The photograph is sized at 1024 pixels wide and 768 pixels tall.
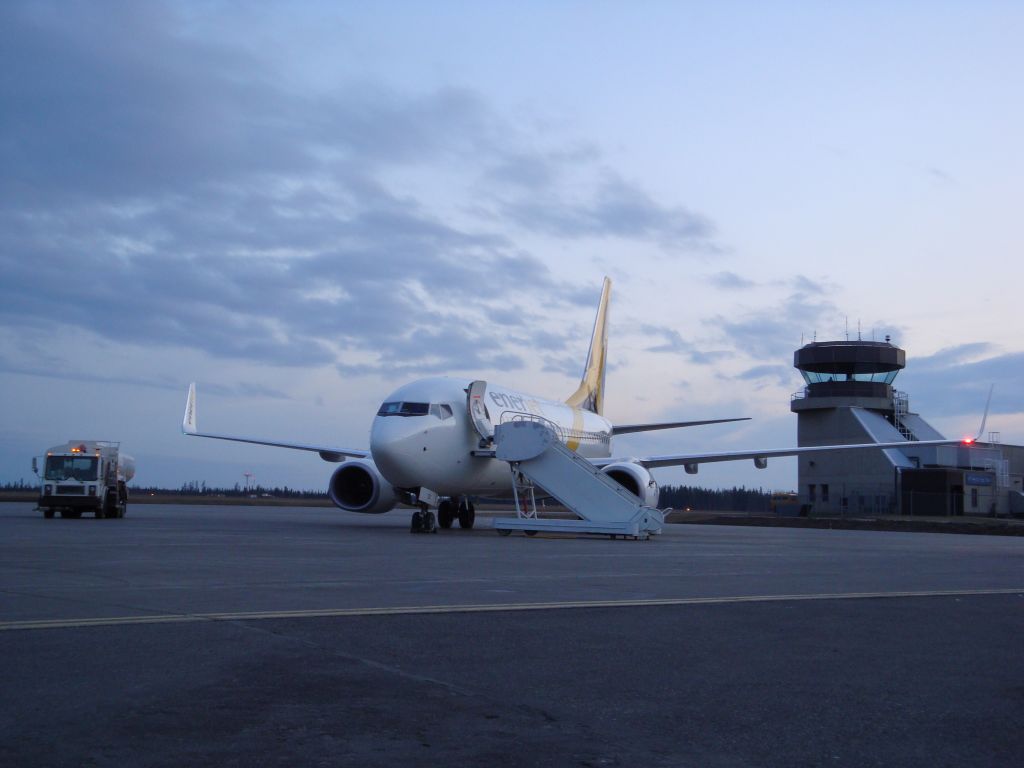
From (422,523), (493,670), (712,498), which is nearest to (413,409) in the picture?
(422,523)

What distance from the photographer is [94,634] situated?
6863 millimetres

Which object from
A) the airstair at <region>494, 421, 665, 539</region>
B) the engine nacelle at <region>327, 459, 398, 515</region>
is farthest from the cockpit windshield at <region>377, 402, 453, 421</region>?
the engine nacelle at <region>327, 459, 398, 515</region>

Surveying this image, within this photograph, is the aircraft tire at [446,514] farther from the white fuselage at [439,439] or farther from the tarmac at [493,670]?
the tarmac at [493,670]

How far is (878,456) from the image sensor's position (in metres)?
60.7

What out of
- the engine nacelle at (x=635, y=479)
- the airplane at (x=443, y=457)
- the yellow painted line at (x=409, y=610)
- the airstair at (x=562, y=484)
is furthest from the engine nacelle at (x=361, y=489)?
the yellow painted line at (x=409, y=610)

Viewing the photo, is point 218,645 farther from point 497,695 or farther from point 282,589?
point 282,589

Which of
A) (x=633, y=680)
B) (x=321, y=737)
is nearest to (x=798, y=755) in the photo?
(x=633, y=680)

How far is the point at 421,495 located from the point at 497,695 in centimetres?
2000

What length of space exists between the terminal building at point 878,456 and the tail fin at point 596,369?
937 inches

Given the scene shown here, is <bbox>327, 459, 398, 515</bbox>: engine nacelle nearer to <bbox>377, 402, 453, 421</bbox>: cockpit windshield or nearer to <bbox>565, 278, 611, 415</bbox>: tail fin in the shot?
<bbox>377, 402, 453, 421</bbox>: cockpit windshield

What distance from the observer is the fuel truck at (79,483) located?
100 ft

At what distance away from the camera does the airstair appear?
24.4 metres

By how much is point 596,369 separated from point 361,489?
55.5ft

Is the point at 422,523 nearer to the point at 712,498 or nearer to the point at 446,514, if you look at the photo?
the point at 446,514
